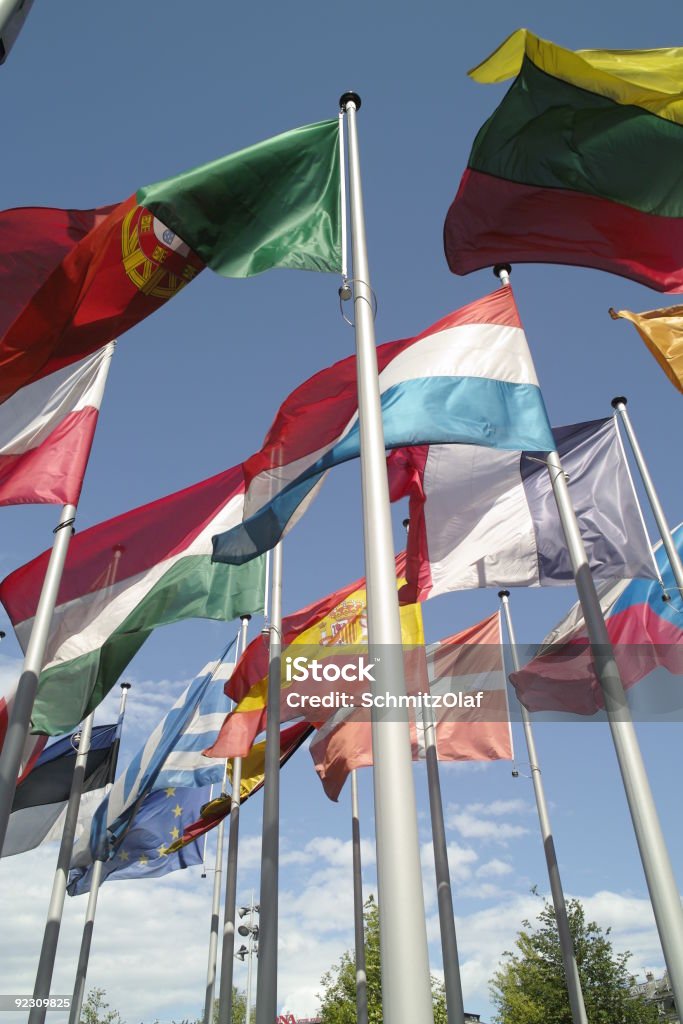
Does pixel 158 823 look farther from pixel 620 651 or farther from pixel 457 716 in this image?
pixel 620 651

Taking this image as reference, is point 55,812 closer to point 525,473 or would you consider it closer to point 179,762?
point 179,762

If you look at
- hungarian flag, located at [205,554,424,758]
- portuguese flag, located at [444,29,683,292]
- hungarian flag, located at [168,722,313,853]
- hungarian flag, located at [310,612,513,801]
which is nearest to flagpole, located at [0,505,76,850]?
hungarian flag, located at [205,554,424,758]

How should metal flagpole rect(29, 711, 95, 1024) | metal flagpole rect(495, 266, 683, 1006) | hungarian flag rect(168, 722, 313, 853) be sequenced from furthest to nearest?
hungarian flag rect(168, 722, 313, 853)
metal flagpole rect(29, 711, 95, 1024)
metal flagpole rect(495, 266, 683, 1006)

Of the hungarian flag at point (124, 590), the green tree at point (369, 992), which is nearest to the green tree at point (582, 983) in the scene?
the green tree at point (369, 992)

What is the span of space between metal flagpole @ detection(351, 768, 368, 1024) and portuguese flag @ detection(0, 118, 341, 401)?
43.6ft

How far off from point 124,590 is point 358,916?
11.2m

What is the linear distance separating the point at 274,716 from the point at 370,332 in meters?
7.55

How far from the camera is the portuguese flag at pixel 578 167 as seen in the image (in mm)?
8539

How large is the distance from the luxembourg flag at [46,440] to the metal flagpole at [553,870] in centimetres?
814

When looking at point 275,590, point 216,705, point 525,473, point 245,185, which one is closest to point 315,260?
point 245,185

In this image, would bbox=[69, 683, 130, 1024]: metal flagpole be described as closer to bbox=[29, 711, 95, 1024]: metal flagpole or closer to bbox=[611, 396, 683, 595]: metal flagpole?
bbox=[29, 711, 95, 1024]: metal flagpole

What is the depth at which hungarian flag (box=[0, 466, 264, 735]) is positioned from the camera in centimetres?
1233

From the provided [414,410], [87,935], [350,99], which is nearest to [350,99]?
[350,99]

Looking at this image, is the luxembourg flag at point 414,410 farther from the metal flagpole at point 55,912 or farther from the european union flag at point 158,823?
the european union flag at point 158,823
